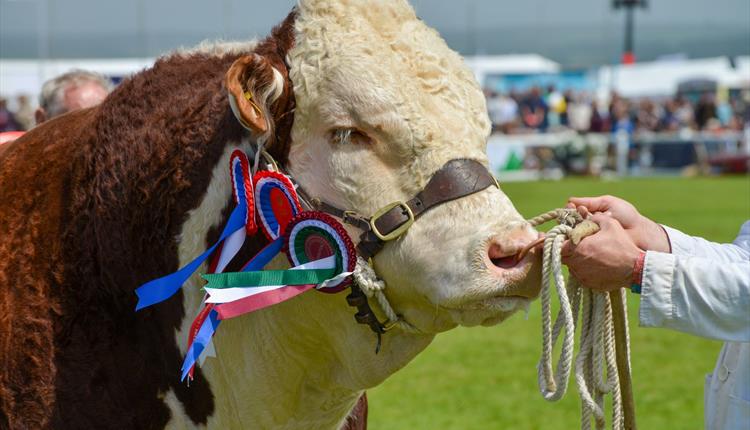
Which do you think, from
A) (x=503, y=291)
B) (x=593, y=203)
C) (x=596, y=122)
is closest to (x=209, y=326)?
(x=503, y=291)

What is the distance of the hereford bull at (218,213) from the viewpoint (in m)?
2.92

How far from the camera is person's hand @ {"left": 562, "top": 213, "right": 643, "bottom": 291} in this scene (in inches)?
116

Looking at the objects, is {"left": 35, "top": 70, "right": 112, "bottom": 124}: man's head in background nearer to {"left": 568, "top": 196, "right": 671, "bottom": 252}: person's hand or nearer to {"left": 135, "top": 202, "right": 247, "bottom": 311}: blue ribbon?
{"left": 135, "top": 202, "right": 247, "bottom": 311}: blue ribbon

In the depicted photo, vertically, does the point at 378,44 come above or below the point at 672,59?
above

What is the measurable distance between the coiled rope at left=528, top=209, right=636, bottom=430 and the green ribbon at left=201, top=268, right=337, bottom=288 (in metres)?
0.62

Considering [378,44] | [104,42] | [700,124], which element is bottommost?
[700,124]

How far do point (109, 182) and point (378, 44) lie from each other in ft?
3.04

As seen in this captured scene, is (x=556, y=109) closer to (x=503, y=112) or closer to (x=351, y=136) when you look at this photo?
(x=503, y=112)

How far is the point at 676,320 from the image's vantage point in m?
3.03

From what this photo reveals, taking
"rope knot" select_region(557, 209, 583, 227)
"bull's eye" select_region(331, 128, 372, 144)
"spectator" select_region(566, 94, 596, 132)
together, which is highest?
"bull's eye" select_region(331, 128, 372, 144)

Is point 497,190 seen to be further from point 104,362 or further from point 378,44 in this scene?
point 104,362

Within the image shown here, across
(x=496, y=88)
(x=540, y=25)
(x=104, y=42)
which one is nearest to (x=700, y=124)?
(x=496, y=88)

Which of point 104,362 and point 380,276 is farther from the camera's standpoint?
point 104,362

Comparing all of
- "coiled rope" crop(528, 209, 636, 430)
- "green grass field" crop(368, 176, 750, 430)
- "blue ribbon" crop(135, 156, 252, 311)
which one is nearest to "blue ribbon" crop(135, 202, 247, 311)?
"blue ribbon" crop(135, 156, 252, 311)
